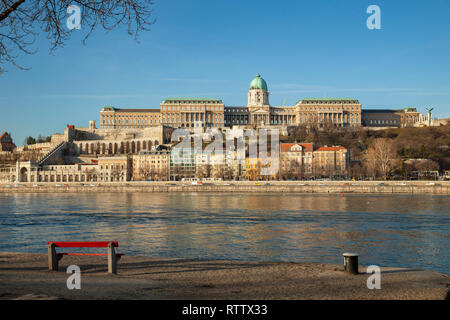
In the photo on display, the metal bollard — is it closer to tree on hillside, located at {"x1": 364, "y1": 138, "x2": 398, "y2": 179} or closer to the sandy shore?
the sandy shore

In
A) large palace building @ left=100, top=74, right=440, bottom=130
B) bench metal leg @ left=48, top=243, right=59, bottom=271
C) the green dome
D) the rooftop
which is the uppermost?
the green dome

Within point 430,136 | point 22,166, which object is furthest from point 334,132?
point 22,166

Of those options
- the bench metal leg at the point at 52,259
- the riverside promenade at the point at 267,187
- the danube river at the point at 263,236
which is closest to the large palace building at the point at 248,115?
the riverside promenade at the point at 267,187

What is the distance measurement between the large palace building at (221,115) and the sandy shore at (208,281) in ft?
418

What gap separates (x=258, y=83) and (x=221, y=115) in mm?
20234

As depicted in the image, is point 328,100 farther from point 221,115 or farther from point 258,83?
point 221,115

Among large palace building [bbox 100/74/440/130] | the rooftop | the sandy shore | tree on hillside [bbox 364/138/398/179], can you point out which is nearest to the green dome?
large palace building [bbox 100/74/440/130]

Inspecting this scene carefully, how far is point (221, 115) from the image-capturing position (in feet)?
462

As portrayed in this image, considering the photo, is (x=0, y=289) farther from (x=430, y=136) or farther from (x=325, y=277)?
(x=430, y=136)

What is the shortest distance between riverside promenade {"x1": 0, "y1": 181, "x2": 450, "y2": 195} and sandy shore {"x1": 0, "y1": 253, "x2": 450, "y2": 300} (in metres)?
53.9

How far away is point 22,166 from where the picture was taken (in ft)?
333

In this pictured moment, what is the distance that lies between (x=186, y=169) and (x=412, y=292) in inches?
3569

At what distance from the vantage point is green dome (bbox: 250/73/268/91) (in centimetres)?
15188

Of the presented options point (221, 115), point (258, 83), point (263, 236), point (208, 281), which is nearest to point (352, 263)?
point (208, 281)
